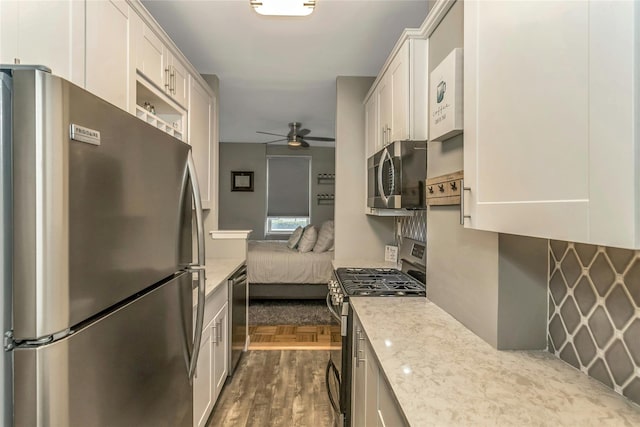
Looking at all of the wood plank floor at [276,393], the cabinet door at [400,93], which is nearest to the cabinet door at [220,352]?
the wood plank floor at [276,393]

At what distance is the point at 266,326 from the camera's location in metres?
4.13

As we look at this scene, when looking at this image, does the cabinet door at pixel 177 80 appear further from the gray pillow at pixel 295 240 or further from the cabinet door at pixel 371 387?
the gray pillow at pixel 295 240

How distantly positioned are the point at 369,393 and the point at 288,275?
3.52 metres

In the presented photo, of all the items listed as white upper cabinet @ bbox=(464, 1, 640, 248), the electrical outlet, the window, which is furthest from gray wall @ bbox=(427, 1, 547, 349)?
the window

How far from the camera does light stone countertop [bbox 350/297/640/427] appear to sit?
0.84 m

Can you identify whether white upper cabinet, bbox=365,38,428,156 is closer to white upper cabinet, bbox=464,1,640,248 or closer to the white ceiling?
the white ceiling

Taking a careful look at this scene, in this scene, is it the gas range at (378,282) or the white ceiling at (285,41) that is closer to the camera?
the gas range at (378,282)

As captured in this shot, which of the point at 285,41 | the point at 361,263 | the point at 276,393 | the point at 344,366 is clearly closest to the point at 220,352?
the point at 276,393

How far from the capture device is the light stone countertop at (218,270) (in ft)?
7.22

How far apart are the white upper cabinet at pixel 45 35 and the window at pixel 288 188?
20.2 feet

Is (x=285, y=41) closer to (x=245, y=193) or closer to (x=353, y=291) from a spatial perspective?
(x=353, y=291)

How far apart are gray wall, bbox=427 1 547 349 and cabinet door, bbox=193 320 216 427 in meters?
1.30

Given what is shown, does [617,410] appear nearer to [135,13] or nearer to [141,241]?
[141,241]

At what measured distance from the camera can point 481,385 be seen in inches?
38.9
